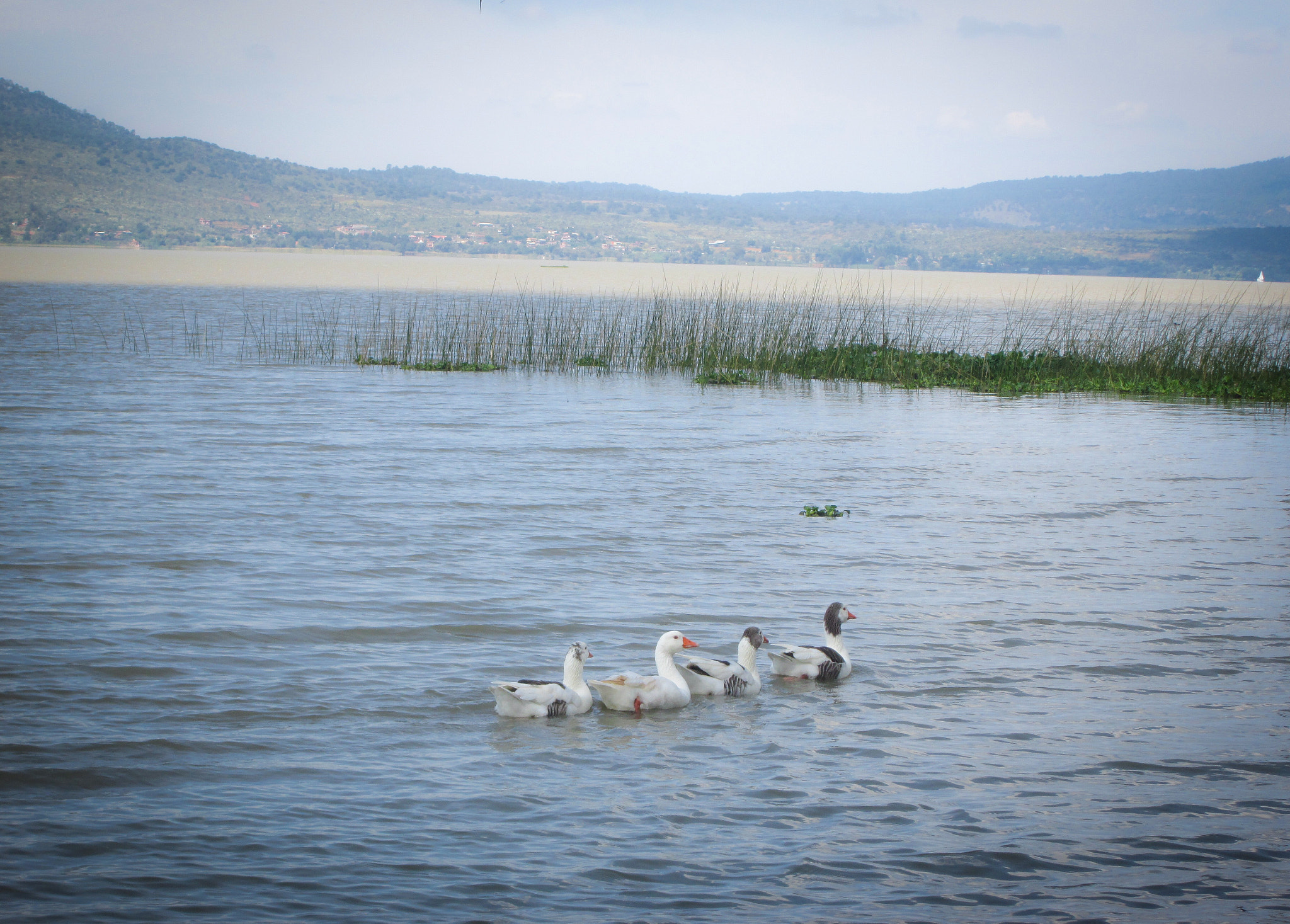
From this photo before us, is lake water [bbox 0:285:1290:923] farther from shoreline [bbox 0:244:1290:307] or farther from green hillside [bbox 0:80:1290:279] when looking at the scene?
green hillside [bbox 0:80:1290:279]

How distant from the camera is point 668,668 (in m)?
6.54

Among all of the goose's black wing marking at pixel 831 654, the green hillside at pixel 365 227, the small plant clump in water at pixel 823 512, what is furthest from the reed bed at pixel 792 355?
the green hillside at pixel 365 227

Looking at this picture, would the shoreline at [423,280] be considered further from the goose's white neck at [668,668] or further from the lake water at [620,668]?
the goose's white neck at [668,668]

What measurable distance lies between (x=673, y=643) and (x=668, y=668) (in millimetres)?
182

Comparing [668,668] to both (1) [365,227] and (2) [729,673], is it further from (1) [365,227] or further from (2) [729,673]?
(1) [365,227]

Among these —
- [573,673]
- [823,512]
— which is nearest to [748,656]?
[573,673]

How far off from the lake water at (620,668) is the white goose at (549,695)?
0.09 metres

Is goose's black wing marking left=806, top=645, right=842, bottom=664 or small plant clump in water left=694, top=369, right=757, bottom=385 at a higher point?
small plant clump in water left=694, top=369, right=757, bottom=385

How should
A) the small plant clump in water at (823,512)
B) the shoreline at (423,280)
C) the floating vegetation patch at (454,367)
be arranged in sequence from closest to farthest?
1. the small plant clump in water at (823,512)
2. the floating vegetation patch at (454,367)
3. the shoreline at (423,280)

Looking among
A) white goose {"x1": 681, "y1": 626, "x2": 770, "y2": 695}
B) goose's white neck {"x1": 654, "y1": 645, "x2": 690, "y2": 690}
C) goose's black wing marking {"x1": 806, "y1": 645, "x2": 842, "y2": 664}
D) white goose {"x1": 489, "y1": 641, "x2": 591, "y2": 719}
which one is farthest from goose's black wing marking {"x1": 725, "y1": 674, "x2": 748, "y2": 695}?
white goose {"x1": 489, "y1": 641, "x2": 591, "y2": 719}

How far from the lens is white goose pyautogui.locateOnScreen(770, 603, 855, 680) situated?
22.1ft

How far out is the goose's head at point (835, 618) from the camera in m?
7.11

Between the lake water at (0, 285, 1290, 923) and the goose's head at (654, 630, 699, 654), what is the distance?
0.37 metres

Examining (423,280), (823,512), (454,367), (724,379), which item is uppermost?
(423,280)
